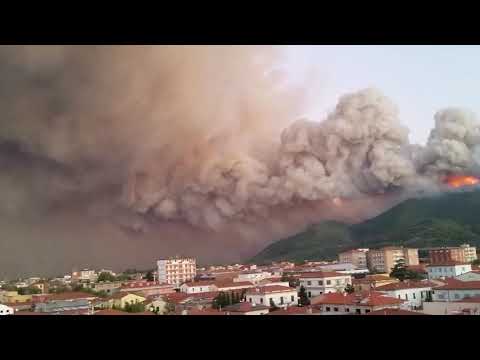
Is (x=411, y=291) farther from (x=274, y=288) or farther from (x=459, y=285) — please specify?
(x=274, y=288)

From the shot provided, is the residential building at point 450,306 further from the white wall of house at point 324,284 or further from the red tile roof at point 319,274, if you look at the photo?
the red tile roof at point 319,274

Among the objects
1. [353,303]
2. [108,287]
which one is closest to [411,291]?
[353,303]

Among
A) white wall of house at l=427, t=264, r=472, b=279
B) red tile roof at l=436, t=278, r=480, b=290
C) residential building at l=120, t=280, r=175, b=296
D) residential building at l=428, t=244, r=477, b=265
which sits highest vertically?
residential building at l=428, t=244, r=477, b=265

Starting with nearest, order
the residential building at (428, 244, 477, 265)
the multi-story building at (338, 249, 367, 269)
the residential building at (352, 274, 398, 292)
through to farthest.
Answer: the residential building at (352, 274, 398, 292)
the residential building at (428, 244, 477, 265)
the multi-story building at (338, 249, 367, 269)

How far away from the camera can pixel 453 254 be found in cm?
604

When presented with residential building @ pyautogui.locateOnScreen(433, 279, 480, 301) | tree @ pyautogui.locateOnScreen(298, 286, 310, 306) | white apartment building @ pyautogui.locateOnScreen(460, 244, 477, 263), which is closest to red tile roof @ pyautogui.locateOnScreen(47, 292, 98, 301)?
tree @ pyautogui.locateOnScreen(298, 286, 310, 306)

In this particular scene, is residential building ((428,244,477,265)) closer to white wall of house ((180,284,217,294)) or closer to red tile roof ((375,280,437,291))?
red tile roof ((375,280,437,291))

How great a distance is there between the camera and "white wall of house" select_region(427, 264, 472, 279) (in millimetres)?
5355

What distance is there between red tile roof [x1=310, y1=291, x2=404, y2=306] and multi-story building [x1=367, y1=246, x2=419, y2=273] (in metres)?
1.01

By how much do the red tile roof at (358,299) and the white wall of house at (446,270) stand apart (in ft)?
2.60

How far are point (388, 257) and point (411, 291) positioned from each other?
1425mm
